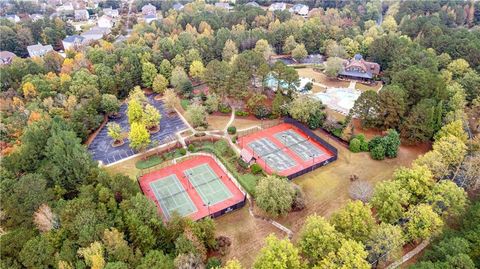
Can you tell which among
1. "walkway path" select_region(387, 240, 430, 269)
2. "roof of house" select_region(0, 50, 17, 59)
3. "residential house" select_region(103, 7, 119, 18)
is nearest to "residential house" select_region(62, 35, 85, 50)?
"roof of house" select_region(0, 50, 17, 59)

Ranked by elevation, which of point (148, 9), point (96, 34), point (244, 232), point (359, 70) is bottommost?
point (148, 9)

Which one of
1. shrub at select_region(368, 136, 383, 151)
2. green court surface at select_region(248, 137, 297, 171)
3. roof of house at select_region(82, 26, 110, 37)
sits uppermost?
shrub at select_region(368, 136, 383, 151)

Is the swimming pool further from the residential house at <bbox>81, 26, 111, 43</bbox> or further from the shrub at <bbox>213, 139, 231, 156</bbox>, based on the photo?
the residential house at <bbox>81, 26, 111, 43</bbox>

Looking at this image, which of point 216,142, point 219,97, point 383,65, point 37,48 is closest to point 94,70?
point 219,97

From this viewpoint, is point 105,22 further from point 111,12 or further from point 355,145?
point 355,145

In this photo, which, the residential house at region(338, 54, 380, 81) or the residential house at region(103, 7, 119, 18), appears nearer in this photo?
the residential house at region(338, 54, 380, 81)

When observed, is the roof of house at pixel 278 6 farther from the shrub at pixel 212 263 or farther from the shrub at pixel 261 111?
the shrub at pixel 212 263

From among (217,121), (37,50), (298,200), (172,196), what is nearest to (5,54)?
(37,50)
